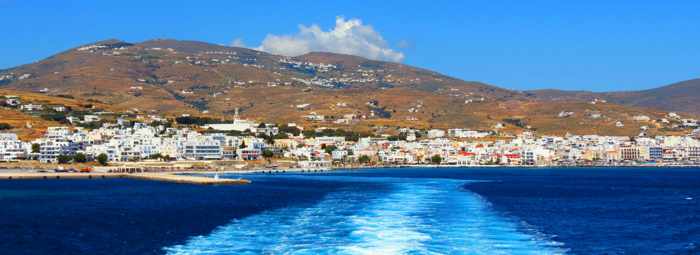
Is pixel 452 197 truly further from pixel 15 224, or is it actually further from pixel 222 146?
pixel 222 146

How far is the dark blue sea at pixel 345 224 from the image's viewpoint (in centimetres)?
3347

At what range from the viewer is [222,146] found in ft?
501

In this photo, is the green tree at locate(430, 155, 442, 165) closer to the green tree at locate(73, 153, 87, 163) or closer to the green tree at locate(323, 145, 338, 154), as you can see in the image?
the green tree at locate(323, 145, 338, 154)

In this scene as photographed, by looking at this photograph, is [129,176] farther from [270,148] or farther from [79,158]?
[270,148]

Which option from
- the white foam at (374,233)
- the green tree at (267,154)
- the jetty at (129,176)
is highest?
the green tree at (267,154)

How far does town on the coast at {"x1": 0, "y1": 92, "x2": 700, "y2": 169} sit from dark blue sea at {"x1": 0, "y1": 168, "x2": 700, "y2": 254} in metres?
70.5

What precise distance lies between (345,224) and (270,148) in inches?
4906

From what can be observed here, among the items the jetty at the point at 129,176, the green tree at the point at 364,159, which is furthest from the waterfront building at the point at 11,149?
the green tree at the point at 364,159

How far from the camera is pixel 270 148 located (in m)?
165

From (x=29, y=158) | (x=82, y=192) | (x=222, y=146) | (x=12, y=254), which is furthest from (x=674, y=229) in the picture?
(x=222, y=146)

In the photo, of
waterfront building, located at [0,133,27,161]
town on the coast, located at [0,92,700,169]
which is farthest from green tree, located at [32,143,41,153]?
waterfront building, located at [0,133,27,161]

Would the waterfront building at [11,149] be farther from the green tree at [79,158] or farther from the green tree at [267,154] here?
the green tree at [267,154]

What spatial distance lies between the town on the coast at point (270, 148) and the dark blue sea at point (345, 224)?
70486 millimetres

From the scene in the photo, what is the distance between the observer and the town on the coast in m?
136
